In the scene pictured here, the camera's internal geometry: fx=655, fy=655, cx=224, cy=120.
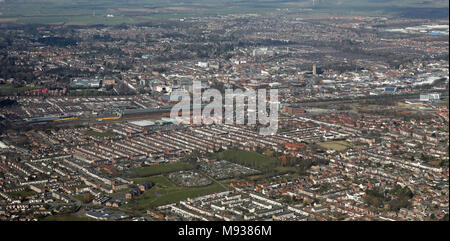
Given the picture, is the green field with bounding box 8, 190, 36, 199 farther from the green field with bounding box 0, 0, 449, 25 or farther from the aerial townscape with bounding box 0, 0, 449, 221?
the green field with bounding box 0, 0, 449, 25

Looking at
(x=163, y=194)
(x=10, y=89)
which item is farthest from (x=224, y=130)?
(x=10, y=89)

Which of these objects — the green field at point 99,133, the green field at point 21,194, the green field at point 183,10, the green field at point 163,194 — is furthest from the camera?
the green field at point 183,10

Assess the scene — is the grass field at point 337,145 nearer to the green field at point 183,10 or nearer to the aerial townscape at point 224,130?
the aerial townscape at point 224,130

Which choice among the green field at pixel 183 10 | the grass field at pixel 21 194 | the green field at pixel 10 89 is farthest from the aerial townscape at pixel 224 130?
the green field at pixel 183 10

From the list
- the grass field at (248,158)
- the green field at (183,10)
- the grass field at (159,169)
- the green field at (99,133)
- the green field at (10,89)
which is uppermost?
the green field at (183,10)

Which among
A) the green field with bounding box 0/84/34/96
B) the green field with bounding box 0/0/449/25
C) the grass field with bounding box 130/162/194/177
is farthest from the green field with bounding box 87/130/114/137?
the green field with bounding box 0/0/449/25
